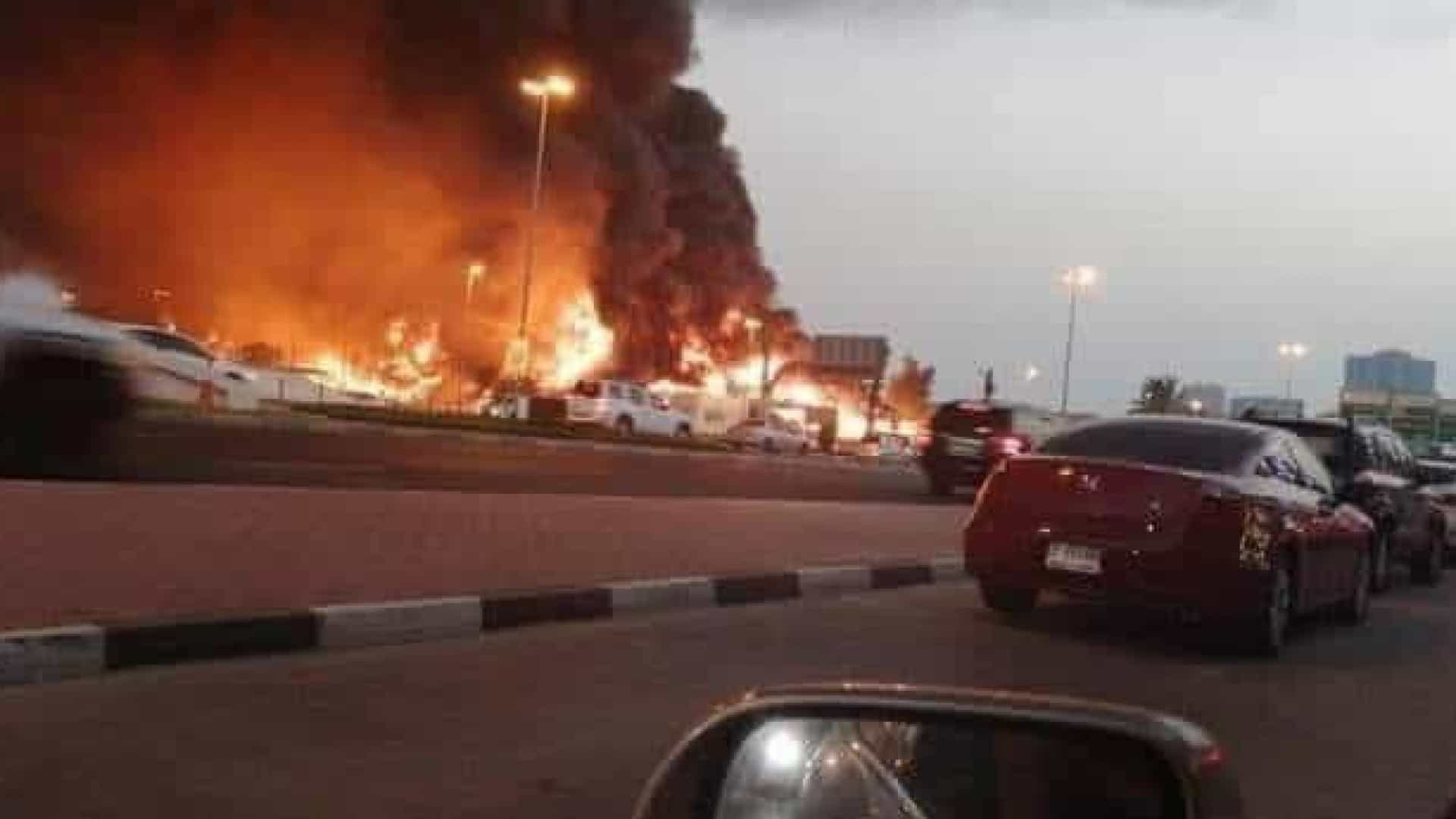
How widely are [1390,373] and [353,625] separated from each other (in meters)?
114

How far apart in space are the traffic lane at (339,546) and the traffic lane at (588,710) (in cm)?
69

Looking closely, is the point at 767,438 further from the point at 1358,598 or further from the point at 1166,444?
the point at 1166,444

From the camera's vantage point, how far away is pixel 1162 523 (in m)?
9.91

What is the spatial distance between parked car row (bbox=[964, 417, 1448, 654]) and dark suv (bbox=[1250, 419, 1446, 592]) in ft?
9.06

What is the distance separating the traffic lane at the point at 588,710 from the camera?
5.64m

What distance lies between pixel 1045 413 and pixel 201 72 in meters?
29.8

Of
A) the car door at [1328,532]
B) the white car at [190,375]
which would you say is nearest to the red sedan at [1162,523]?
the car door at [1328,532]

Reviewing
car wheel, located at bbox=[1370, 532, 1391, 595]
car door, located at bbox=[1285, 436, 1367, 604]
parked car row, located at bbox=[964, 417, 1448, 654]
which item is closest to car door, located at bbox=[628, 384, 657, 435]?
car wheel, located at bbox=[1370, 532, 1391, 595]

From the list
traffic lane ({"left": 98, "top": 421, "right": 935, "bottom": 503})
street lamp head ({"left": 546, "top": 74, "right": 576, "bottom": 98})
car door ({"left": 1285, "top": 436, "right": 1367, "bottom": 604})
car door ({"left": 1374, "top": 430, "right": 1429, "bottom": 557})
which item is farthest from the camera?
street lamp head ({"left": 546, "top": 74, "right": 576, "bottom": 98})

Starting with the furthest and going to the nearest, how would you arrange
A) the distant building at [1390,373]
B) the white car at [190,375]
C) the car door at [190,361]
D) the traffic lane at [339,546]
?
the distant building at [1390,373], the car door at [190,361], the white car at [190,375], the traffic lane at [339,546]

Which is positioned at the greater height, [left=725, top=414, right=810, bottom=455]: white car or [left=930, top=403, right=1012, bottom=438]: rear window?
[left=930, top=403, right=1012, bottom=438]: rear window

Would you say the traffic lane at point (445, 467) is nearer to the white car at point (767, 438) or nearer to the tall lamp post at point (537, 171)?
the tall lamp post at point (537, 171)

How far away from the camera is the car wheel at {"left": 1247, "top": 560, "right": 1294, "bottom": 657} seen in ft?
33.4

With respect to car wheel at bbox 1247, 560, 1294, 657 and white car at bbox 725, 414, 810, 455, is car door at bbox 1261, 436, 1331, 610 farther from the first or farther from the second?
white car at bbox 725, 414, 810, 455
